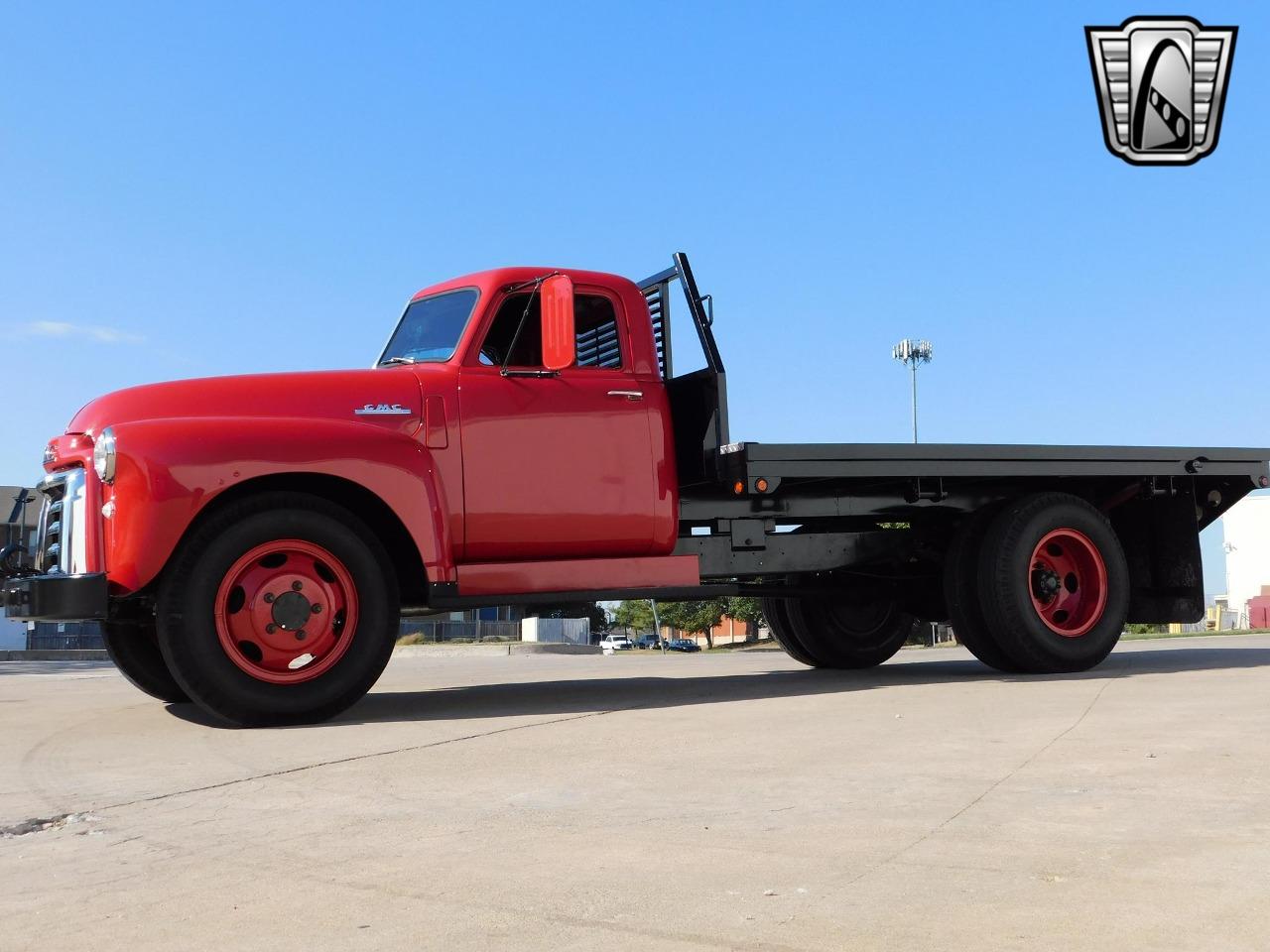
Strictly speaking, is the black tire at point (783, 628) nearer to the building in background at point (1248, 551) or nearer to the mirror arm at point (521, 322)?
the mirror arm at point (521, 322)

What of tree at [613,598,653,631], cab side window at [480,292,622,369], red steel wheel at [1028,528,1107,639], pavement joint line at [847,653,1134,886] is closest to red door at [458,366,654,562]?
cab side window at [480,292,622,369]

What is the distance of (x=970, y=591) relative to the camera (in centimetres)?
862

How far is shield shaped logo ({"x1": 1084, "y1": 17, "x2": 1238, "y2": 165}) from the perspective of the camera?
29.3 ft

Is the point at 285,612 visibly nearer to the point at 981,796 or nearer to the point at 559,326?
the point at 559,326

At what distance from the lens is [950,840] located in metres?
3.49

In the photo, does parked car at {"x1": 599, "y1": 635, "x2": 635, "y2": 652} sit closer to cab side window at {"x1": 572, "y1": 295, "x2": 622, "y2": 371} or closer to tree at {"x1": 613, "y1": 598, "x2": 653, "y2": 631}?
tree at {"x1": 613, "y1": 598, "x2": 653, "y2": 631}

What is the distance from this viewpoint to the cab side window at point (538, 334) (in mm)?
7539

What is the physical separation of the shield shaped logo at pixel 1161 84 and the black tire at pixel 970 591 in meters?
2.71

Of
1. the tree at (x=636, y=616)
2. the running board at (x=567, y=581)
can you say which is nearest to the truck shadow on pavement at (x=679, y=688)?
the running board at (x=567, y=581)

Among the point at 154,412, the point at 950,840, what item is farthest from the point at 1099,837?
the point at 154,412

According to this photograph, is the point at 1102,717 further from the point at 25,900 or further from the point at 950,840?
the point at 25,900

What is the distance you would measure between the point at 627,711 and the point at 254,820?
295 cm

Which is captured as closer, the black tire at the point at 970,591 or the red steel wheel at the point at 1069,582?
the black tire at the point at 970,591

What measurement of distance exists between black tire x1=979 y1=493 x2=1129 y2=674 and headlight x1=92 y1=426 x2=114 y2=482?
5.27m
